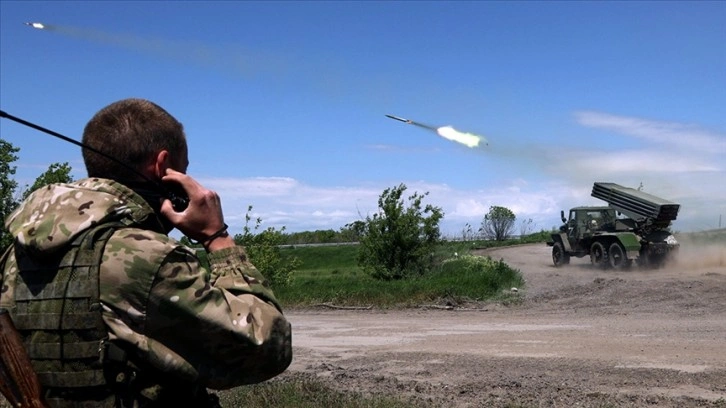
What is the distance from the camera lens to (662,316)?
16234 millimetres

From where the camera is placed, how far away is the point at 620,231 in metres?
29.9

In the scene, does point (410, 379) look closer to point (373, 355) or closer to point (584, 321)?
point (373, 355)

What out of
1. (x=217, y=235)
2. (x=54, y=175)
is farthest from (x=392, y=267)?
(x=217, y=235)

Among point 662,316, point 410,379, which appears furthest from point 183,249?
point 662,316

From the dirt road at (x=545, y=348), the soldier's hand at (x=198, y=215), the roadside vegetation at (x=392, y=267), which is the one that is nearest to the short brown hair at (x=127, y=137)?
the soldier's hand at (x=198, y=215)

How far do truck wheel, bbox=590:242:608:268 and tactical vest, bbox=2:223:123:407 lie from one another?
1137 inches

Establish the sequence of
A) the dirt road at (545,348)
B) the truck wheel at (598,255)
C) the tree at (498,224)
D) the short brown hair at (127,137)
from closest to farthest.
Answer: the short brown hair at (127,137)
the dirt road at (545,348)
the truck wheel at (598,255)
the tree at (498,224)

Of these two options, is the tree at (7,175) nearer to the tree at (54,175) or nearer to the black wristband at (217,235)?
the tree at (54,175)

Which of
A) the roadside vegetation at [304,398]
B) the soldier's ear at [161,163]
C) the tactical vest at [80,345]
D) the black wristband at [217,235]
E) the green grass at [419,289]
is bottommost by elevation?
the roadside vegetation at [304,398]

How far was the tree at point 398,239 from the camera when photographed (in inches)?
942

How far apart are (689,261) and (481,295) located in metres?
12.3

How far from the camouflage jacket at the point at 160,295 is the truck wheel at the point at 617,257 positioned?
89.2 feet

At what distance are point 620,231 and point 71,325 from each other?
29055mm

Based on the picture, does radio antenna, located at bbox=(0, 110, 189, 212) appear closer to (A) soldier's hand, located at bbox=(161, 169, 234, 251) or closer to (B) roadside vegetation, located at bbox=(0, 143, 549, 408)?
(A) soldier's hand, located at bbox=(161, 169, 234, 251)
